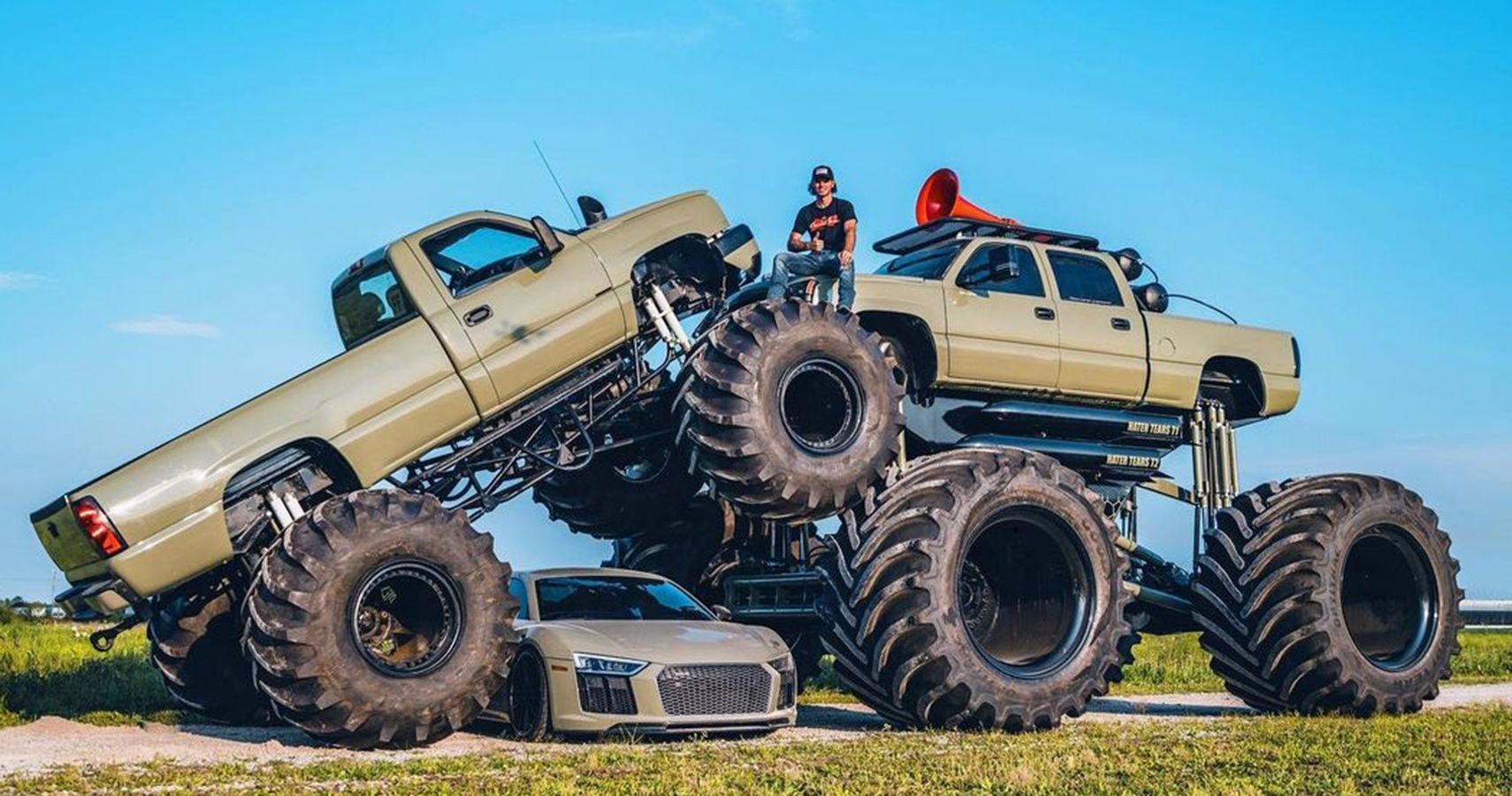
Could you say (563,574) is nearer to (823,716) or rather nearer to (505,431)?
(505,431)

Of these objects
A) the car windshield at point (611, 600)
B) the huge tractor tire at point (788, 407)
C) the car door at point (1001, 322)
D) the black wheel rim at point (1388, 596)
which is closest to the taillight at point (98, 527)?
the car windshield at point (611, 600)

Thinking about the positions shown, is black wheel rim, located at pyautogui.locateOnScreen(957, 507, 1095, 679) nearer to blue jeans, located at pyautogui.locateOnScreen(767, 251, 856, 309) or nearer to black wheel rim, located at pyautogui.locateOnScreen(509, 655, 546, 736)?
blue jeans, located at pyautogui.locateOnScreen(767, 251, 856, 309)

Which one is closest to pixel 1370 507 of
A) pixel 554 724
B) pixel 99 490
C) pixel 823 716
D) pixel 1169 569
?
pixel 1169 569

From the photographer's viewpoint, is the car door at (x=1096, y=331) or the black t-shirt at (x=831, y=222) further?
the car door at (x=1096, y=331)

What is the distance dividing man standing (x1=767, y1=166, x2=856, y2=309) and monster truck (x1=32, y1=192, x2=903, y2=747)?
40 centimetres

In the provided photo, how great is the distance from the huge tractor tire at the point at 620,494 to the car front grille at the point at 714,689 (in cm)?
301

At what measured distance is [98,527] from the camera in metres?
9.85

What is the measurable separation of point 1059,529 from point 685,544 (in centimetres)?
355

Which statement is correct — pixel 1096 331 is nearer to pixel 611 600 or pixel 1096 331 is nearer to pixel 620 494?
pixel 620 494

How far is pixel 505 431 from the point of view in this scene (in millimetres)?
11422

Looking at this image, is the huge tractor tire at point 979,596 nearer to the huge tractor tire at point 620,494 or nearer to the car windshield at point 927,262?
the car windshield at point 927,262

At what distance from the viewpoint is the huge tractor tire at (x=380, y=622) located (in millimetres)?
9766

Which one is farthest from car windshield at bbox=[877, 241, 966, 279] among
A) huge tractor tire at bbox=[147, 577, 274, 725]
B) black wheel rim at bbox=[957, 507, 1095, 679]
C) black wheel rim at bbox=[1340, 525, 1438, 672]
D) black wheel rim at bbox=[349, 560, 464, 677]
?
huge tractor tire at bbox=[147, 577, 274, 725]

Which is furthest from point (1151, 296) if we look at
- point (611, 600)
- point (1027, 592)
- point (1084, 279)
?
point (611, 600)
